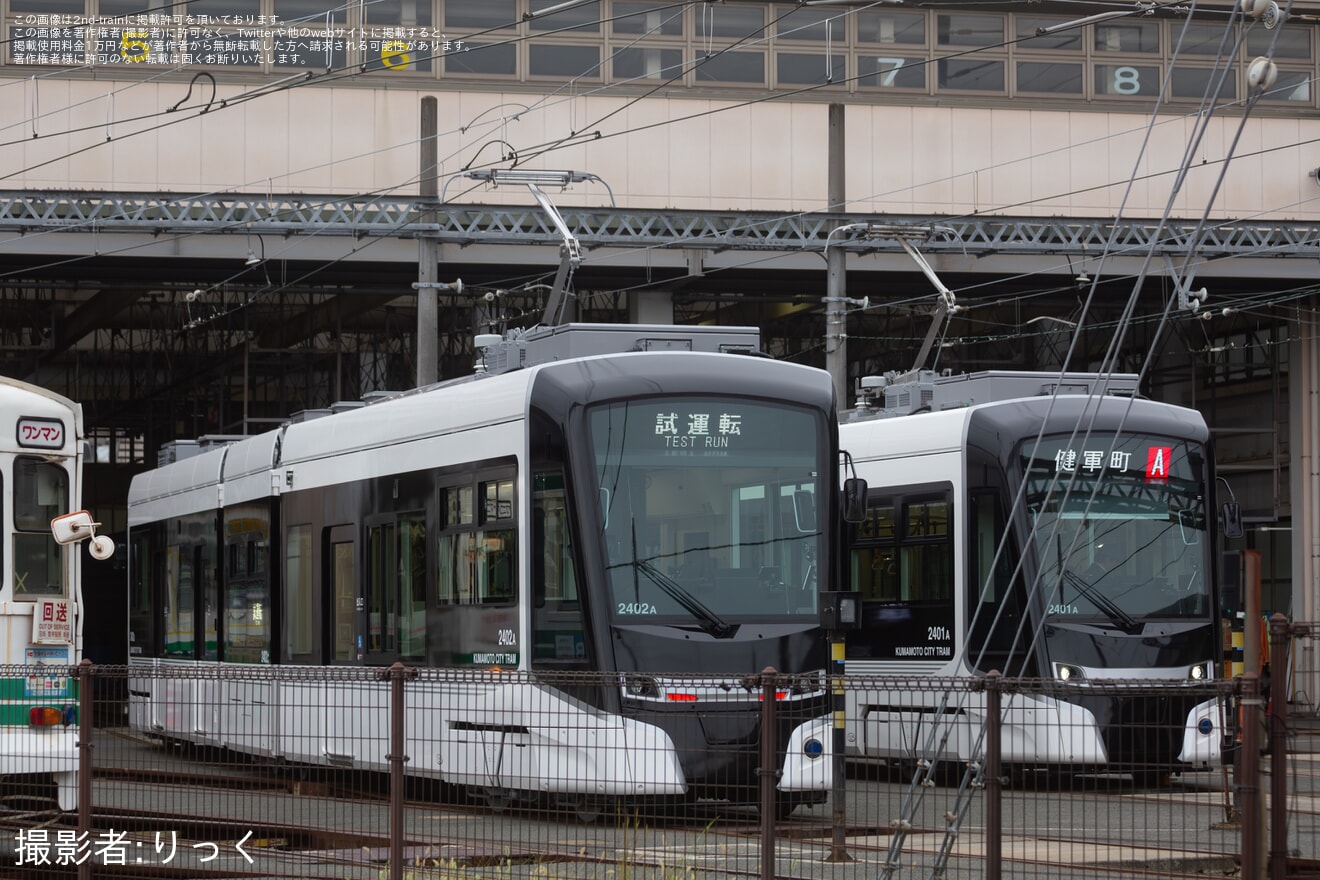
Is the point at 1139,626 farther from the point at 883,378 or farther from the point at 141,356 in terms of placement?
the point at 141,356

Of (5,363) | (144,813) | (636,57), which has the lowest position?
(144,813)

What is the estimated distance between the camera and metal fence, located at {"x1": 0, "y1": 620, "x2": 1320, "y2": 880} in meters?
8.12

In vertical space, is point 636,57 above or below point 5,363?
above

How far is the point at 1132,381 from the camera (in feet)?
60.1

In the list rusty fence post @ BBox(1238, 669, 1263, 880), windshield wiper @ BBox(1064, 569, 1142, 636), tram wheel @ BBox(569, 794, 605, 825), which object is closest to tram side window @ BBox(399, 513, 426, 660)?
windshield wiper @ BBox(1064, 569, 1142, 636)

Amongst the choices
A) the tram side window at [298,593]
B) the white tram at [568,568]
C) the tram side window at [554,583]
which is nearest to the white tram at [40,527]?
the white tram at [568,568]

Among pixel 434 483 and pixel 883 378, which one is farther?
pixel 883 378

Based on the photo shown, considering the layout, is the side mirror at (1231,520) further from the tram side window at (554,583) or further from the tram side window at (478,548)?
the tram side window at (478,548)

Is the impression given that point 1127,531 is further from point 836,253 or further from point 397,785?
point 397,785

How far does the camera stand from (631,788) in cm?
904

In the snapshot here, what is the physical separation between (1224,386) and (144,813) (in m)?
29.9

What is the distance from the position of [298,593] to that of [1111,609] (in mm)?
6838

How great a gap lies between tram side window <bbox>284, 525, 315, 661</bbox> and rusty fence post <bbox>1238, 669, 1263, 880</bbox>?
10528 millimetres

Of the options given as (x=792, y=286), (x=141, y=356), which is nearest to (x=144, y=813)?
(x=792, y=286)
